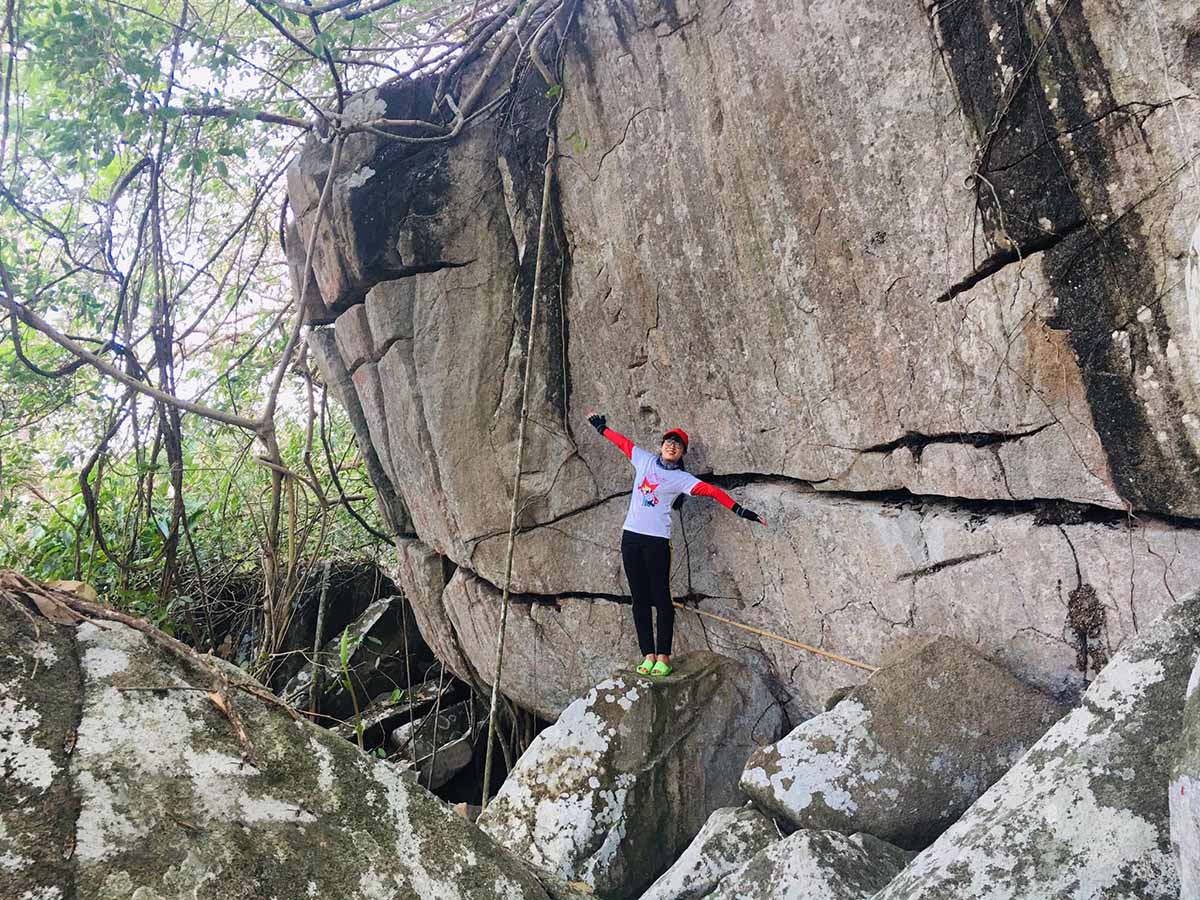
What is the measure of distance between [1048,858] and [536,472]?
3857mm

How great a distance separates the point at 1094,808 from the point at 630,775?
249 cm

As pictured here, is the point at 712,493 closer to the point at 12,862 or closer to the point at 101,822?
the point at 101,822

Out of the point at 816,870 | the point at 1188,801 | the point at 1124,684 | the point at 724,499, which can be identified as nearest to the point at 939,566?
the point at 724,499

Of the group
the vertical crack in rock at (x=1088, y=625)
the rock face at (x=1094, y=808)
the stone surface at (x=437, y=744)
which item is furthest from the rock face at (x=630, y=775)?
the stone surface at (x=437, y=744)

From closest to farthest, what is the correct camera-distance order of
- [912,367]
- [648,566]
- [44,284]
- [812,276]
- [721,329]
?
[912,367] → [812,276] → [721,329] → [648,566] → [44,284]

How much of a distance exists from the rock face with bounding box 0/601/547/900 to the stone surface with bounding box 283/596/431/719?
5305 millimetres

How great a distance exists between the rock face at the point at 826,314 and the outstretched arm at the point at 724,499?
162 mm

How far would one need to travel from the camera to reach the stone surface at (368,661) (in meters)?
7.23

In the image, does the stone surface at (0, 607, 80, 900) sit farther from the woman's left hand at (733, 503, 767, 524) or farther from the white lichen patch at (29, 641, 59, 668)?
the woman's left hand at (733, 503, 767, 524)

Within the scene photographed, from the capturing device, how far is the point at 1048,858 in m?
2.28

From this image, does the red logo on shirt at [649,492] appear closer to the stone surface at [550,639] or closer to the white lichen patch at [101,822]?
the stone surface at [550,639]

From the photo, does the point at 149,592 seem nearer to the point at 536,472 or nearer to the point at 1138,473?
the point at 536,472

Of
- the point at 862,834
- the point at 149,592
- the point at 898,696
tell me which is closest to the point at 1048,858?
the point at 862,834

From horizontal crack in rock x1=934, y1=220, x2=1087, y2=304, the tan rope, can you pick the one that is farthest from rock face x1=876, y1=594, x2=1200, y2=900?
the tan rope
